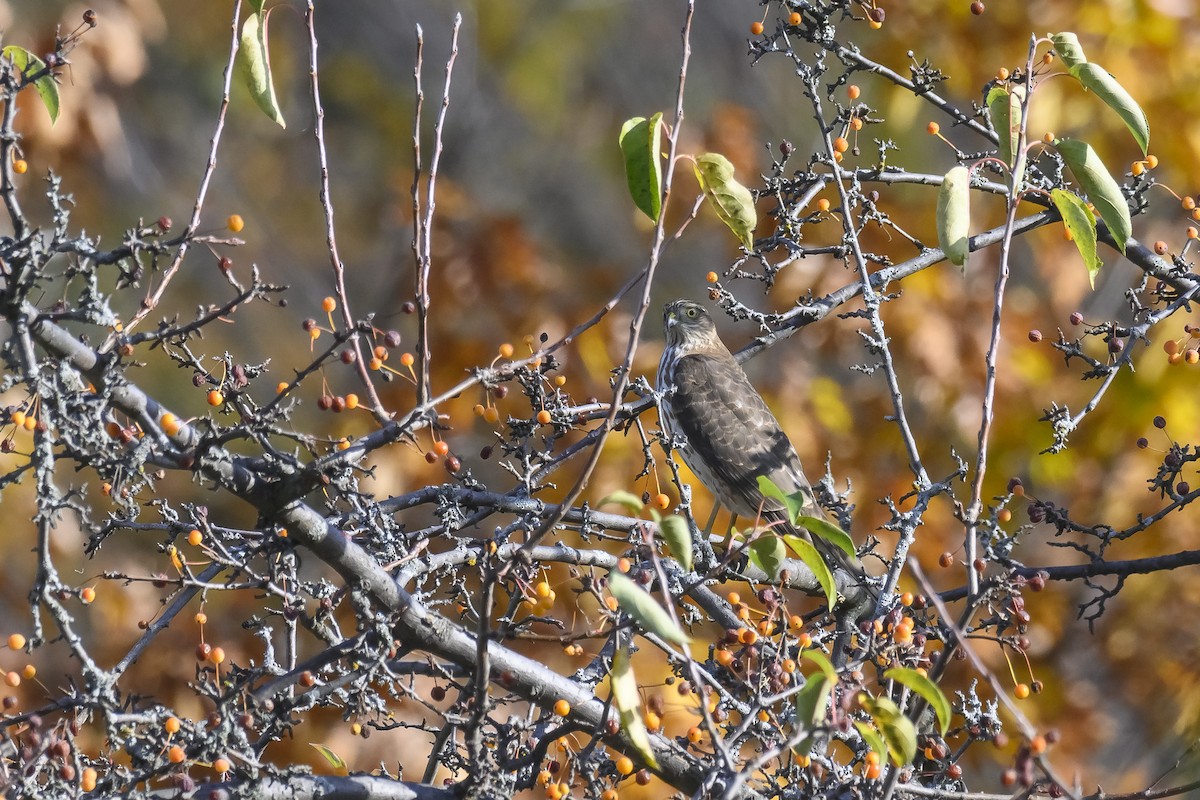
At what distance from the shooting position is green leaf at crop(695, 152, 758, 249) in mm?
3115

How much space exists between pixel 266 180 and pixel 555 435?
10.2 metres

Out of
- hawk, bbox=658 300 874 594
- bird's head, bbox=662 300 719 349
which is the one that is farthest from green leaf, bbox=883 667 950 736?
bird's head, bbox=662 300 719 349

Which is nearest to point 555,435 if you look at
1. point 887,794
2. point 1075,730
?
point 887,794

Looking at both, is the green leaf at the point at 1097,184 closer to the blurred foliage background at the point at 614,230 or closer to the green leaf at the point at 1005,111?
the green leaf at the point at 1005,111

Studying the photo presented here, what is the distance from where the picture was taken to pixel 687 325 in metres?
7.14

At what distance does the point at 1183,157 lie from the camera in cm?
756

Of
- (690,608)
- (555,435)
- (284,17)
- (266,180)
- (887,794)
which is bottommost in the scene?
(887,794)

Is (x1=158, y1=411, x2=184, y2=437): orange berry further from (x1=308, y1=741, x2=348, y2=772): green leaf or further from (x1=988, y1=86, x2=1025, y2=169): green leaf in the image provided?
(x1=988, y1=86, x2=1025, y2=169): green leaf

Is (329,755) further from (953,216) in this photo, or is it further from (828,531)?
(953,216)

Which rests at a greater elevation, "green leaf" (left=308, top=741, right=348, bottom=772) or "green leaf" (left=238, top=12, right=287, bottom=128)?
"green leaf" (left=238, top=12, right=287, bottom=128)

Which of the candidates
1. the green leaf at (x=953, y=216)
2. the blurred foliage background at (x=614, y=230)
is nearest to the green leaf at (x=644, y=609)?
the green leaf at (x=953, y=216)

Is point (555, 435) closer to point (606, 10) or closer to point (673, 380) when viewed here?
point (673, 380)

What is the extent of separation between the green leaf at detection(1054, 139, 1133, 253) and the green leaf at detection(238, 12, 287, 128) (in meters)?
2.13

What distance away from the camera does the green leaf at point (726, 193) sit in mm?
3115
